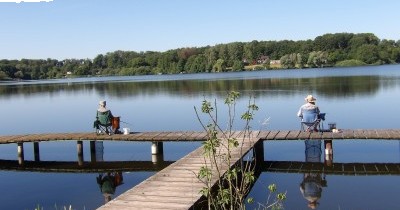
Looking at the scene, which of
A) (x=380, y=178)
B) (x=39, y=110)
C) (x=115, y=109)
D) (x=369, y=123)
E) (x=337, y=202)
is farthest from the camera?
(x=39, y=110)

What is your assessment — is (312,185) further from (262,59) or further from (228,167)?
(262,59)

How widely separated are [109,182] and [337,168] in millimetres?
6085

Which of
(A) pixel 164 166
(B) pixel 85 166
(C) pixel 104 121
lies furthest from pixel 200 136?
(B) pixel 85 166

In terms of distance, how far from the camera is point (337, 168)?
12.9 meters

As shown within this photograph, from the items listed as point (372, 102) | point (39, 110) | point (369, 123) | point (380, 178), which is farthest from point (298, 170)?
point (39, 110)

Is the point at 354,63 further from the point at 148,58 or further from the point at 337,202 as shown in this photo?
the point at 337,202

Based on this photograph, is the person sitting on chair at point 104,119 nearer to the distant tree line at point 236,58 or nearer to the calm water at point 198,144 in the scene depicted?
the calm water at point 198,144

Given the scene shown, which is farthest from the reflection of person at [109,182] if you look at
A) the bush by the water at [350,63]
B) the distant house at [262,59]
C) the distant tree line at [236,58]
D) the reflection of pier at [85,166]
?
the distant house at [262,59]

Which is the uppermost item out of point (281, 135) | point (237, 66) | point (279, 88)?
point (237, 66)

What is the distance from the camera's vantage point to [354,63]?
11662 cm

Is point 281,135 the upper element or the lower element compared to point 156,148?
upper

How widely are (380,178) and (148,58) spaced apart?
137 meters

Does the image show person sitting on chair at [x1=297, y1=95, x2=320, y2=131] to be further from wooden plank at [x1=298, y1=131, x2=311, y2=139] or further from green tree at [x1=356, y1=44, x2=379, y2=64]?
green tree at [x1=356, y1=44, x2=379, y2=64]

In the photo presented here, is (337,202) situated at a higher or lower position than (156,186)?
lower
